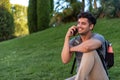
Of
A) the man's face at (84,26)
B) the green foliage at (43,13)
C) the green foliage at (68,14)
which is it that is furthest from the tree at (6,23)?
the man's face at (84,26)

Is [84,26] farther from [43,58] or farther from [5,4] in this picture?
[5,4]

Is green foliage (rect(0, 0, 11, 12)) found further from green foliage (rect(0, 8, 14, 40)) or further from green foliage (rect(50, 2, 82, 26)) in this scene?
green foliage (rect(50, 2, 82, 26))

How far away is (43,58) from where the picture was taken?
8875 millimetres

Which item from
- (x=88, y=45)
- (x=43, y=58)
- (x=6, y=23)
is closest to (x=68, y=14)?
(x=6, y=23)

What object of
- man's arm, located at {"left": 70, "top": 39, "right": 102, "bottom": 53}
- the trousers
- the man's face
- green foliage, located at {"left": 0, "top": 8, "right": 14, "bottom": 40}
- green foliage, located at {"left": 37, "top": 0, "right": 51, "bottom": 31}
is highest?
the man's face

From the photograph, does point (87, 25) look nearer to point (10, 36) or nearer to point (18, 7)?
point (10, 36)

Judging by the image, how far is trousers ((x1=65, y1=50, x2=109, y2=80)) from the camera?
398 cm

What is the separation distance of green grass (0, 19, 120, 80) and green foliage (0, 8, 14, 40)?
6797 mm

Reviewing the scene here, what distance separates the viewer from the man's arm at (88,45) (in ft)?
13.3

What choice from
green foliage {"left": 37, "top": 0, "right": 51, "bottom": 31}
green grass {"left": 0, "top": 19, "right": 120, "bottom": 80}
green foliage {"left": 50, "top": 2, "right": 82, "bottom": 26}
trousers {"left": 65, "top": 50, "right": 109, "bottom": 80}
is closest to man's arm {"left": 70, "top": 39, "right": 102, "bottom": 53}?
trousers {"left": 65, "top": 50, "right": 109, "bottom": 80}

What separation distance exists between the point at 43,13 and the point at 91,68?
1290cm

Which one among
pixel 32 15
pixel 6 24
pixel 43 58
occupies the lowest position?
pixel 6 24

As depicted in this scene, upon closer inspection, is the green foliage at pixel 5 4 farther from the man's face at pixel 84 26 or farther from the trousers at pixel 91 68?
the trousers at pixel 91 68

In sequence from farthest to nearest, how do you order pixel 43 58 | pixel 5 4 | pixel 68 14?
pixel 5 4, pixel 68 14, pixel 43 58
